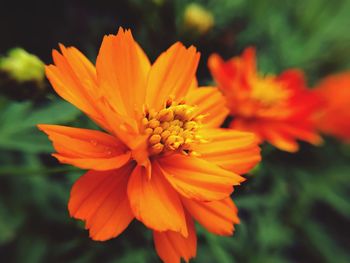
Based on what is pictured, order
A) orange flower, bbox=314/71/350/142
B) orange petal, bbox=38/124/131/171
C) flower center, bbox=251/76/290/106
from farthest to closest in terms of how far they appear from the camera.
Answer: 1. orange flower, bbox=314/71/350/142
2. flower center, bbox=251/76/290/106
3. orange petal, bbox=38/124/131/171

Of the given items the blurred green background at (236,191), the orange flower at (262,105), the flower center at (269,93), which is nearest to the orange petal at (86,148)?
the blurred green background at (236,191)

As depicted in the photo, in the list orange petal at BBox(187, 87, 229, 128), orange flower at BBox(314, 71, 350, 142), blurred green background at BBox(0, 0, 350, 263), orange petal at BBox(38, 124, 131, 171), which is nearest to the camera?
orange petal at BBox(38, 124, 131, 171)

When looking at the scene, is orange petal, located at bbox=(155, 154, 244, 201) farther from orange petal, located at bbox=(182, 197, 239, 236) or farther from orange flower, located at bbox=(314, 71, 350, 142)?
orange flower, located at bbox=(314, 71, 350, 142)

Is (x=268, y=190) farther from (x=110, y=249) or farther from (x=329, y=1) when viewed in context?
(x=329, y=1)

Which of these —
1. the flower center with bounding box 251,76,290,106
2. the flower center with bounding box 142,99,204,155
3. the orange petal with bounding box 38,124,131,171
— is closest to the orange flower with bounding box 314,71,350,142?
the flower center with bounding box 251,76,290,106

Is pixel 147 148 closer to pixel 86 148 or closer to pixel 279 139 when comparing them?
pixel 86 148
